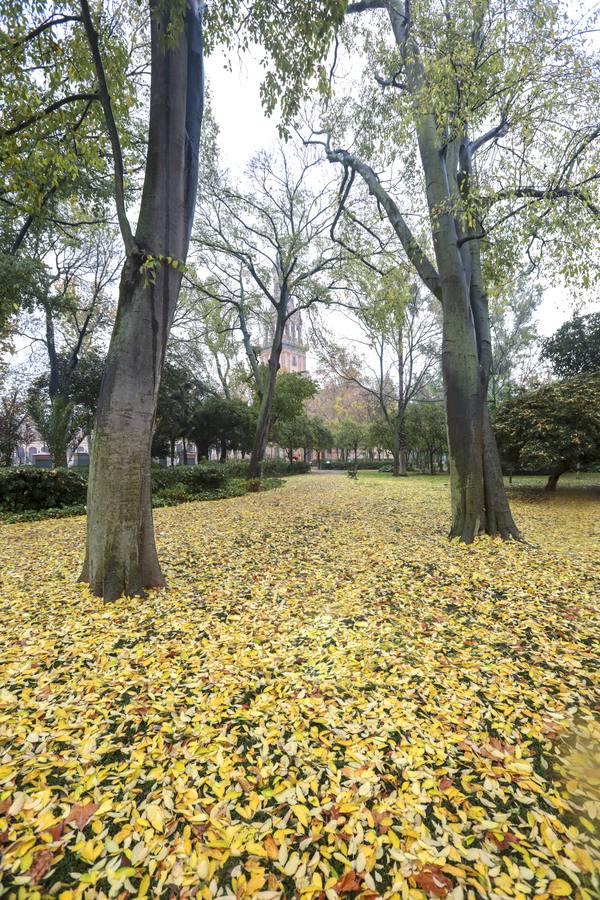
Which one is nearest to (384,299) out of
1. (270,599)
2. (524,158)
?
(524,158)

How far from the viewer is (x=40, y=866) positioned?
133cm

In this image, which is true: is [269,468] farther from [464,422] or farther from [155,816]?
[155,816]

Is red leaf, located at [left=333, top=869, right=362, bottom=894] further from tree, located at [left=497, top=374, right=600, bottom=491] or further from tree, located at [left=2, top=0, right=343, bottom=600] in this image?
tree, located at [left=497, top=374, right=600, bottom=491]

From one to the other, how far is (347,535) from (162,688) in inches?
168

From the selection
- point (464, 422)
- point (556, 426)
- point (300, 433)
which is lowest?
point (464, 422)

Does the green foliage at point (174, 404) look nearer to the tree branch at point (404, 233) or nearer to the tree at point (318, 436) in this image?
the tree at point (318, 436)

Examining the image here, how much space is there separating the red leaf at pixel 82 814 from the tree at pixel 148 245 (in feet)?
7.24

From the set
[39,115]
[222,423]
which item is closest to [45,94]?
[39,115]

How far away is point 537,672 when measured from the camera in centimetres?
254

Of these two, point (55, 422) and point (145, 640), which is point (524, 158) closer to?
point (145, 640)

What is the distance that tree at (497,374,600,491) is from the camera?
30.8 ft

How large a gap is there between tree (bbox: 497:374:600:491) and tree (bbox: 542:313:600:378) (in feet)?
20.1

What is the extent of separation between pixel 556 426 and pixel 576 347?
9199mm

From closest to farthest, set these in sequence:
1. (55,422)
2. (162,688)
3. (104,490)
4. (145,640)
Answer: (162,688)
(145,640)
(104,490)
(55,422)
